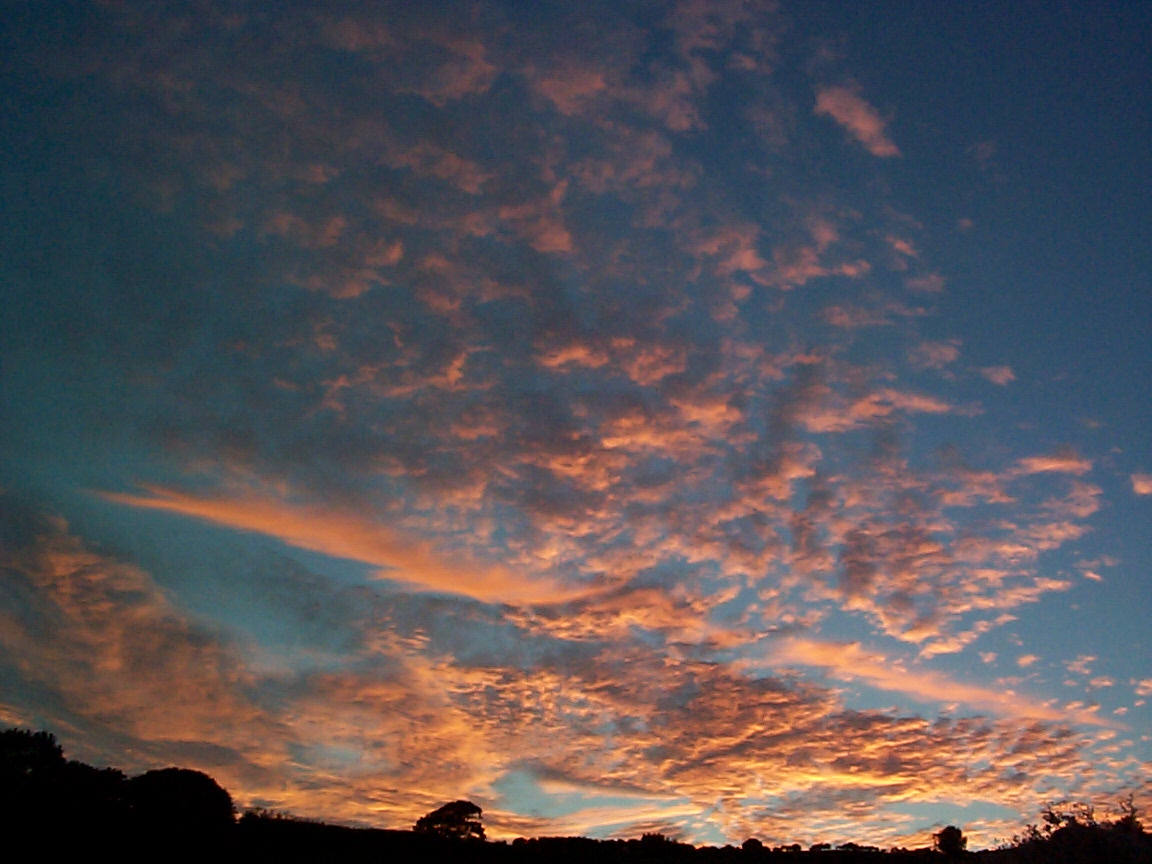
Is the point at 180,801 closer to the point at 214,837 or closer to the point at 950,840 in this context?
the point at 214,837

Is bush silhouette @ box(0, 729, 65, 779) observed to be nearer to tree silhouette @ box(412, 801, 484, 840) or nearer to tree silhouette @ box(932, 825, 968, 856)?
tree silhouette @ box(412, 801, 484, 840)

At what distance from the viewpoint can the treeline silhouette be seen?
73.3 ft

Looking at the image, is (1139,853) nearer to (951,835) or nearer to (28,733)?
(951,835)

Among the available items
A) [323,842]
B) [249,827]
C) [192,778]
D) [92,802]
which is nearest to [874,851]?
[323,842]

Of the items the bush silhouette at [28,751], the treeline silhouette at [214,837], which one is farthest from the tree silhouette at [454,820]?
the bush silhouette at [28,751]

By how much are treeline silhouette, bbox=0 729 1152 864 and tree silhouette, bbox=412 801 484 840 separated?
1683 millimetres

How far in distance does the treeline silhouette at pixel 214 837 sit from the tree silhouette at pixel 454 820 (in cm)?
168

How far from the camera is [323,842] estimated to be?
2489cm

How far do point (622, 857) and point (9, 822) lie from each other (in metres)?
19.7

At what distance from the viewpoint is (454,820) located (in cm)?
3422

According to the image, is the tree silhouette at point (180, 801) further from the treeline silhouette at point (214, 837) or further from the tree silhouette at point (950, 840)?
the tree silhouette at point (950, 840)

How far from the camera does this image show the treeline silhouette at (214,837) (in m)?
22.3

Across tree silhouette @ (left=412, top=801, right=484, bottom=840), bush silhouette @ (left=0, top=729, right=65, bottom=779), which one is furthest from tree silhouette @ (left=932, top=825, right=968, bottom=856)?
bush silhouette @ (left=0, top=729, right=65, bottom=779)

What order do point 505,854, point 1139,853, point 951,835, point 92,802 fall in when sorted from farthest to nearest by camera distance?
point 951,835 → point 505,854 → point 92,802 → point 1139,853
